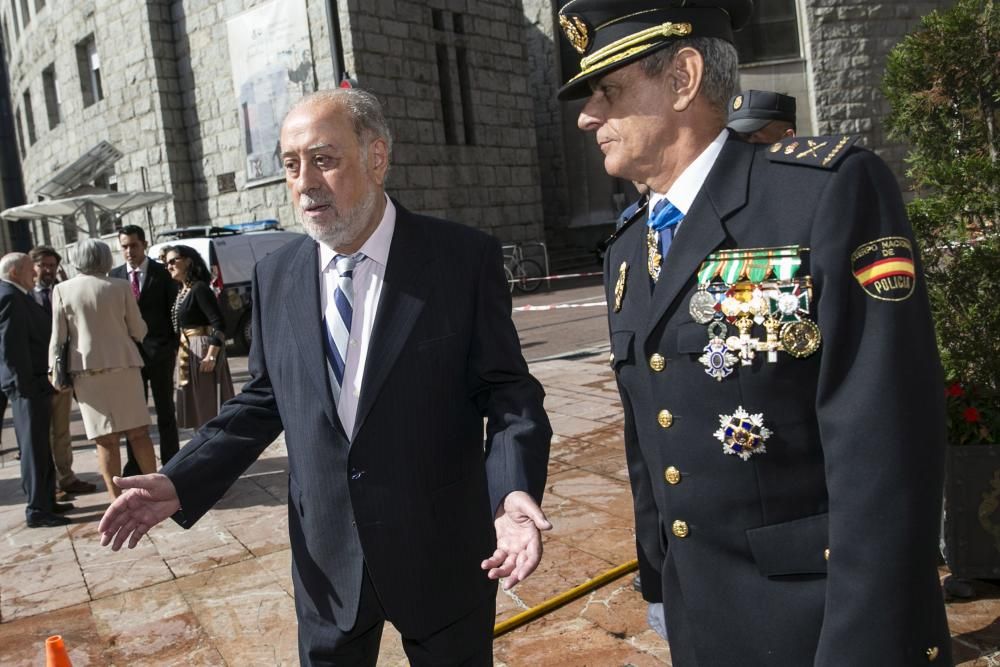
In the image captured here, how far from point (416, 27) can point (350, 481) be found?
18460 millimetres

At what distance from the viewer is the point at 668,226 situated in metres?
1.85

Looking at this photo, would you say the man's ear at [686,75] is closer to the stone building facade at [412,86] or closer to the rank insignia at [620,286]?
the rank insignia at [620,286]

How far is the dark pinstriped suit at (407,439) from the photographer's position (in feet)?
7.11


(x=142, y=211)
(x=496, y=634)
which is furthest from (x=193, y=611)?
(x=142, y=211)

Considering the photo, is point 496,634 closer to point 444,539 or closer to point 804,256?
point 444,539

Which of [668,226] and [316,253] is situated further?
[316,253]

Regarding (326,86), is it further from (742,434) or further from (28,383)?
(742,434)

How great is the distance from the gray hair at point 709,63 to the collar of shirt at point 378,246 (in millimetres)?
861

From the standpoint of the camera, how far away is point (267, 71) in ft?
61.1

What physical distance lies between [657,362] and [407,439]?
28.9 inches

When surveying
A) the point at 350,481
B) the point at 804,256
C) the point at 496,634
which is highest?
the point at 804,256

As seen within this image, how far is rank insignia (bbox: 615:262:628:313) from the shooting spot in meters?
1.96

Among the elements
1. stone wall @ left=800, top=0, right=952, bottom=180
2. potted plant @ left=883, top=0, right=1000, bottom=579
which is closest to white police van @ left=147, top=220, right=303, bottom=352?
potted plant @ left=883, top=0, right=1000, bottom=579

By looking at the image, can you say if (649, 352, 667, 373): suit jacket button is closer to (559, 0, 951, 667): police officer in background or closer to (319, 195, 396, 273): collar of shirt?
(559, 0, 951, 667): police officer in background
